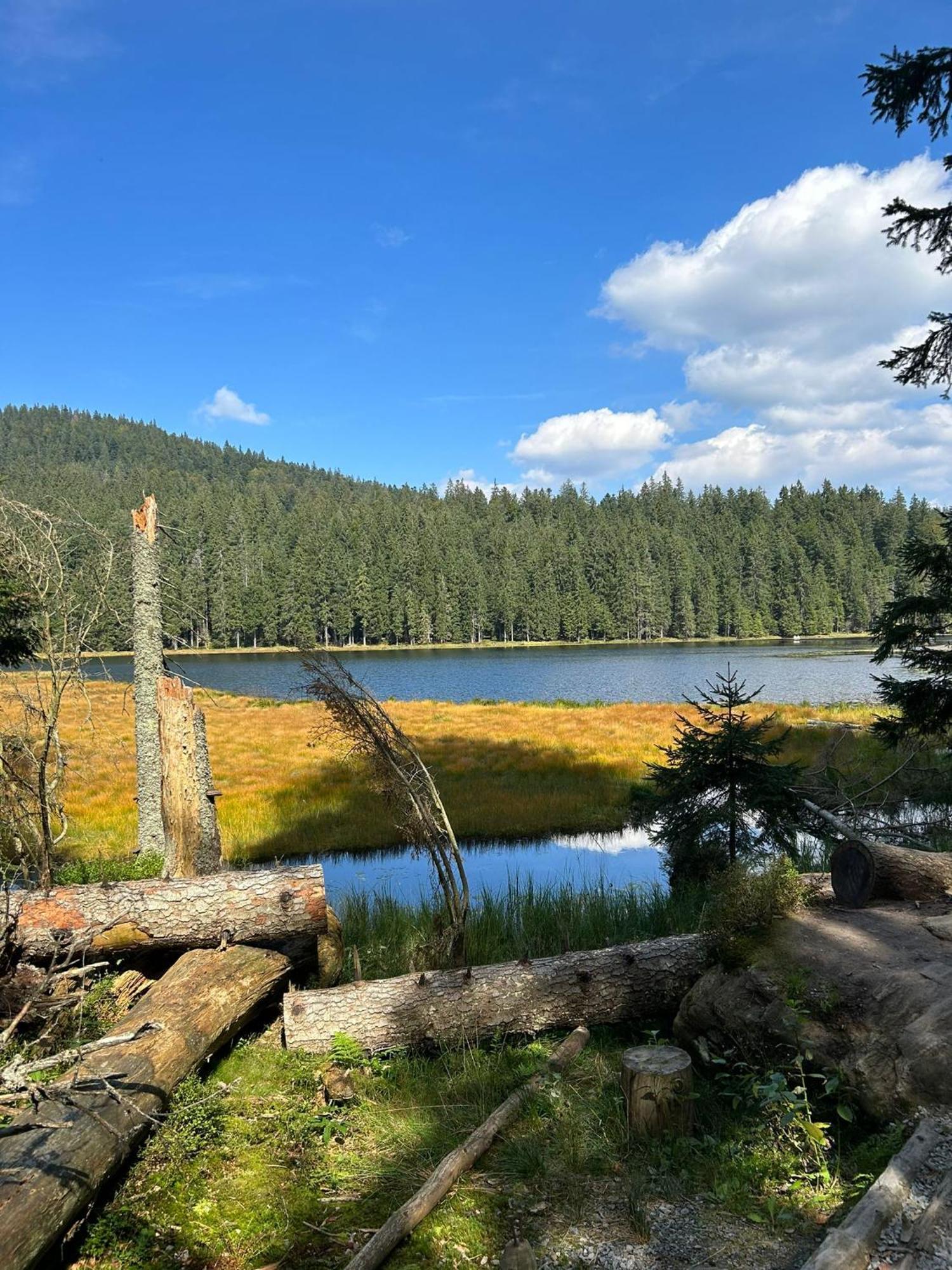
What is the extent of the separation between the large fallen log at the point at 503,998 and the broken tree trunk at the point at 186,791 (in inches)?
180

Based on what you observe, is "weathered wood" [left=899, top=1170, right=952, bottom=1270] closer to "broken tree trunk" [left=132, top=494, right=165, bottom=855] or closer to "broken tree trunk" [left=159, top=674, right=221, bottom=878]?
"broken tree trunk" [left=159, top=674, right=221, bottom=878]

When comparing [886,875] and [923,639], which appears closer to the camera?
[886,875]

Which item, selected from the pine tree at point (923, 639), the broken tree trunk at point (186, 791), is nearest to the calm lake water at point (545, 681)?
the broken tree trunk at point (186, 791)

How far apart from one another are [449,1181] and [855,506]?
663 feet

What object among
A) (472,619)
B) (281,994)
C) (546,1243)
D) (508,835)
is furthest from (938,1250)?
(472,619)

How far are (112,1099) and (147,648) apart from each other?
840 centimetres

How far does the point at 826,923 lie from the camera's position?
657 cm

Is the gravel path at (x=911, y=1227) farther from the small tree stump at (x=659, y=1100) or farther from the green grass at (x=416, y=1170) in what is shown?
the small tree stump at (x=659, y=1100)

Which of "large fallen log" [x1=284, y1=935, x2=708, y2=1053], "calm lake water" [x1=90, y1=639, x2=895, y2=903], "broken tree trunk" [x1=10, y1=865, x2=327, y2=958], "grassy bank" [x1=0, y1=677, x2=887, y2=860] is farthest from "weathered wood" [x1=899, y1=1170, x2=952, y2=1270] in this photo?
"grassy bank" [x1=0, y1=677, x2=887, y2=860]

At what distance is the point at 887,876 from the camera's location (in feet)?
24.2

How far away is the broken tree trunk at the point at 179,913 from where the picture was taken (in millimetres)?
7348

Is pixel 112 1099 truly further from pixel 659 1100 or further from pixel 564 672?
pixel 564 672

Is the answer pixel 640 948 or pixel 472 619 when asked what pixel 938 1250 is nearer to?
pixel 640 948

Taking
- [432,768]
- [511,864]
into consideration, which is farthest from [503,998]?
[432,768]
